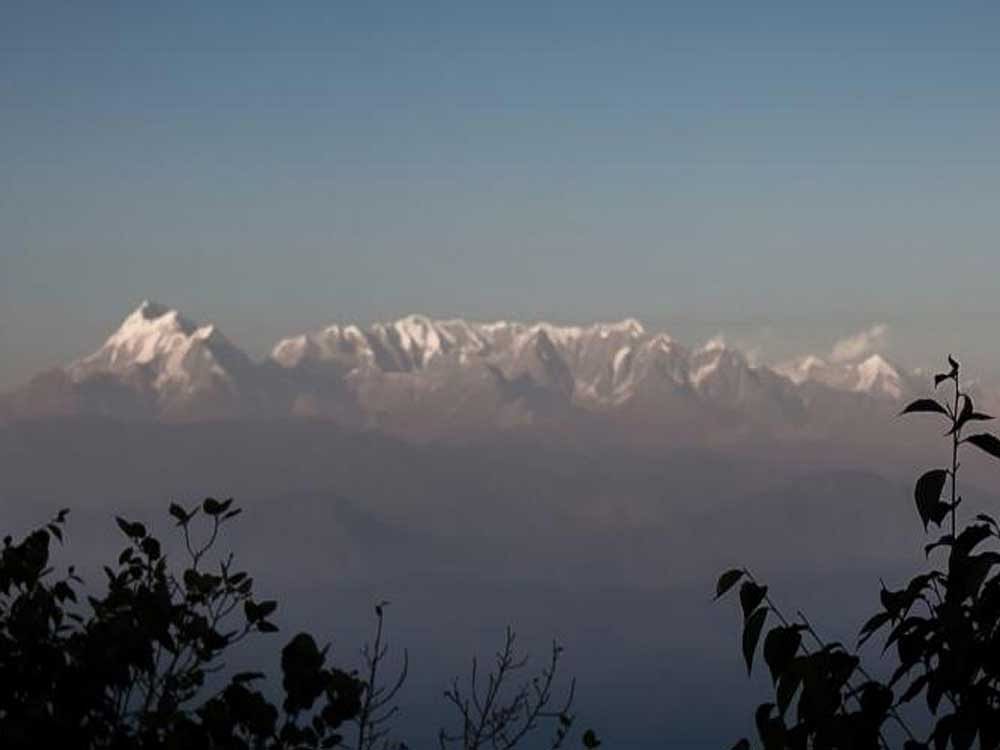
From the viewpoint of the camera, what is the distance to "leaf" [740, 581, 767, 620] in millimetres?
6438

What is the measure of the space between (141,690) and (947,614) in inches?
273

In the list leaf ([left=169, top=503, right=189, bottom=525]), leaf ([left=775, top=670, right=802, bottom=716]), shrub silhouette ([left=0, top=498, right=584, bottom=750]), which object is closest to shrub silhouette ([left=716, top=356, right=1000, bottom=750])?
leaf ([left=775, top=670, right=802, bottom=716])

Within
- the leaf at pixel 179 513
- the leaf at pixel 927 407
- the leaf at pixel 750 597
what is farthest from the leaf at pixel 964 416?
the leaf at pixel 179 513

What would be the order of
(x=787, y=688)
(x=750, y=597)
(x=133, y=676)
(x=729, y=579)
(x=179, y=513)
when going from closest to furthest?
(x=787, y=688) < (x=750, y=597) < (x=729, y=579) < (x=133, y=676) < (x=179, y=513)

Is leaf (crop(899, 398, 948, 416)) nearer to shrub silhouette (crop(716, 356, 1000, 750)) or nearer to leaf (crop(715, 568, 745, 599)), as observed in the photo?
shrub silhouette (crop(716, 356, 1000, 750))

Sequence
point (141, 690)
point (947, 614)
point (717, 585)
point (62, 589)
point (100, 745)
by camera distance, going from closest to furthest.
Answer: point (947, 614) < point (717, 585) < point (100, 745) < point (62, 589) < point (141, 690)

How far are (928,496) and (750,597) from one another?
0.74 metres

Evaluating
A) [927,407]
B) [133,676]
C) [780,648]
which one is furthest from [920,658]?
[133,676]

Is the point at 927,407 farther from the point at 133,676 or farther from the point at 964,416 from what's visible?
the point at 133,676

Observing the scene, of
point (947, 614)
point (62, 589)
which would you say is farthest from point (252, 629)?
point (947, 614)

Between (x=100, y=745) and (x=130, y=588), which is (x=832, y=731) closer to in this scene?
(x=100, y=745)

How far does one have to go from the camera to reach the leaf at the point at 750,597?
21.1 ft

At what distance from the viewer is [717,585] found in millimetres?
6734

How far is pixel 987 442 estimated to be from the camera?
21.8 feet
